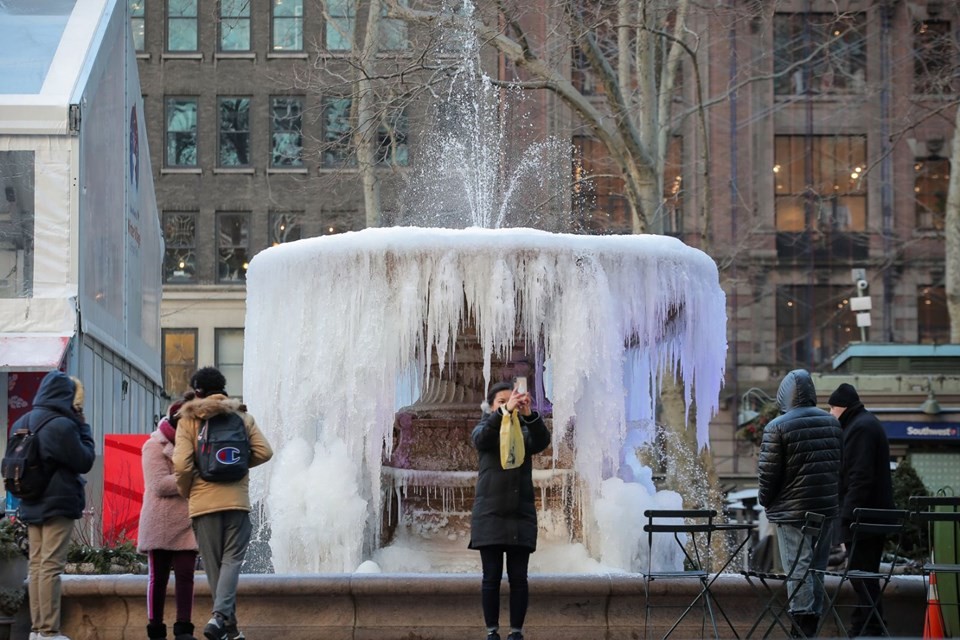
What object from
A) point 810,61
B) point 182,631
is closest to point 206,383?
point 182,631

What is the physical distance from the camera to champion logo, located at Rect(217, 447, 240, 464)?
910 centimetres

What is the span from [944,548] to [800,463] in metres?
1.14

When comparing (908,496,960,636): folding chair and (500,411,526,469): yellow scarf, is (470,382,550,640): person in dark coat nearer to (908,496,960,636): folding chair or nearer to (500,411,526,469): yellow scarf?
(500,411,526,469): yellow scarf

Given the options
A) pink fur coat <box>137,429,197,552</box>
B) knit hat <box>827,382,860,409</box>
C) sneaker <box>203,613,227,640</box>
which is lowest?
sneaker <box>203,613,227,640</box>

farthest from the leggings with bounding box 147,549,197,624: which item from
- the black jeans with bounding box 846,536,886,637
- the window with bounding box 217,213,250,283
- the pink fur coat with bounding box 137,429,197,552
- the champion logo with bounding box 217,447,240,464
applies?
the window with bounding box 217,213,250,283

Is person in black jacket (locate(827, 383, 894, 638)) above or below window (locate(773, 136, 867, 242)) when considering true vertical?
below

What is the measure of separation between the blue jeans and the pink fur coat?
3.77 m

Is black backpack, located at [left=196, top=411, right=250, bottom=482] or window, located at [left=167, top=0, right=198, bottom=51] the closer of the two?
black backpack, located at [left=196, top=411, right=250, bottom=482]

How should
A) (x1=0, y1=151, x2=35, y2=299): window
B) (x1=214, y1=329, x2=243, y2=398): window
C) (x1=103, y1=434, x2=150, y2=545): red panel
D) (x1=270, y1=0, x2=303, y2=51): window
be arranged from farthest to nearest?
(x1=270, y1=0, x2=303, y2=51): window → (x1=214, y1=329, x2=243, y2=398): window → (x1=0, y1=151, x2=35, y2=299): window → (x1=103, y1=434, x2=150, y2=545): red panel

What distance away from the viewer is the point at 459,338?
41.9 feet

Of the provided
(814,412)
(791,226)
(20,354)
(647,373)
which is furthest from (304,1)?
(814,412)

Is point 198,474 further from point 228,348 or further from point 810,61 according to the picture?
point 810,61

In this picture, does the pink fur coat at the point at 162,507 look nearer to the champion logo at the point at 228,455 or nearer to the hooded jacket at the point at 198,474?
the hooded jacket at the point at 198,474

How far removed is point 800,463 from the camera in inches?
398
